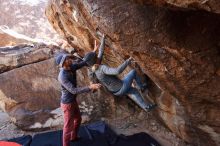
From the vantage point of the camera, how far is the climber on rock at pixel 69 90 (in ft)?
23.0

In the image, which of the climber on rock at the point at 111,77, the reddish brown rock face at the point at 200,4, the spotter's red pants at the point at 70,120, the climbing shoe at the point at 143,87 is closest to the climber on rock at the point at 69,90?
the spotter's red pants at the point at 70,120

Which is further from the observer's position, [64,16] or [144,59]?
[64,16]

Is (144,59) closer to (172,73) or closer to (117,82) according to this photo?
(172,73)

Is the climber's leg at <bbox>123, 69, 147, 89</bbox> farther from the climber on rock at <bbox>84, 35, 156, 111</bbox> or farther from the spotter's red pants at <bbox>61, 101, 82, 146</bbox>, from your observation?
the spotter's red pants at <bbox>61, 101, 82, 146</bbox>

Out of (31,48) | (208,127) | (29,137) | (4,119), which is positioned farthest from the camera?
(31,48)

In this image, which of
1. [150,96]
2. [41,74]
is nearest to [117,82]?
[150,96]

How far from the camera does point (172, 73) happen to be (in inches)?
247

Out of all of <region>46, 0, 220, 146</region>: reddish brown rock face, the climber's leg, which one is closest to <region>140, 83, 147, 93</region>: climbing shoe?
the climber's leg

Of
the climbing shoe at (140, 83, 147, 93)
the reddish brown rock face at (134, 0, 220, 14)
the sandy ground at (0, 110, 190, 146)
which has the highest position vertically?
the reddish brown rock face at (134, 0, 220, 14)

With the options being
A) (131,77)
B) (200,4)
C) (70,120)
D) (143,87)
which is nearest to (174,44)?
(200,4)

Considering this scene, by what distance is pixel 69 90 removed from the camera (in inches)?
277

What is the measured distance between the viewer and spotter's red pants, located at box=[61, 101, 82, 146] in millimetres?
7535

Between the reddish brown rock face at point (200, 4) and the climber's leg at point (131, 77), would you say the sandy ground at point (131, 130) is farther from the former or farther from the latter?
the reddish brown rock face at point (200, 4)

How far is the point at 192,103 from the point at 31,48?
6477mm
